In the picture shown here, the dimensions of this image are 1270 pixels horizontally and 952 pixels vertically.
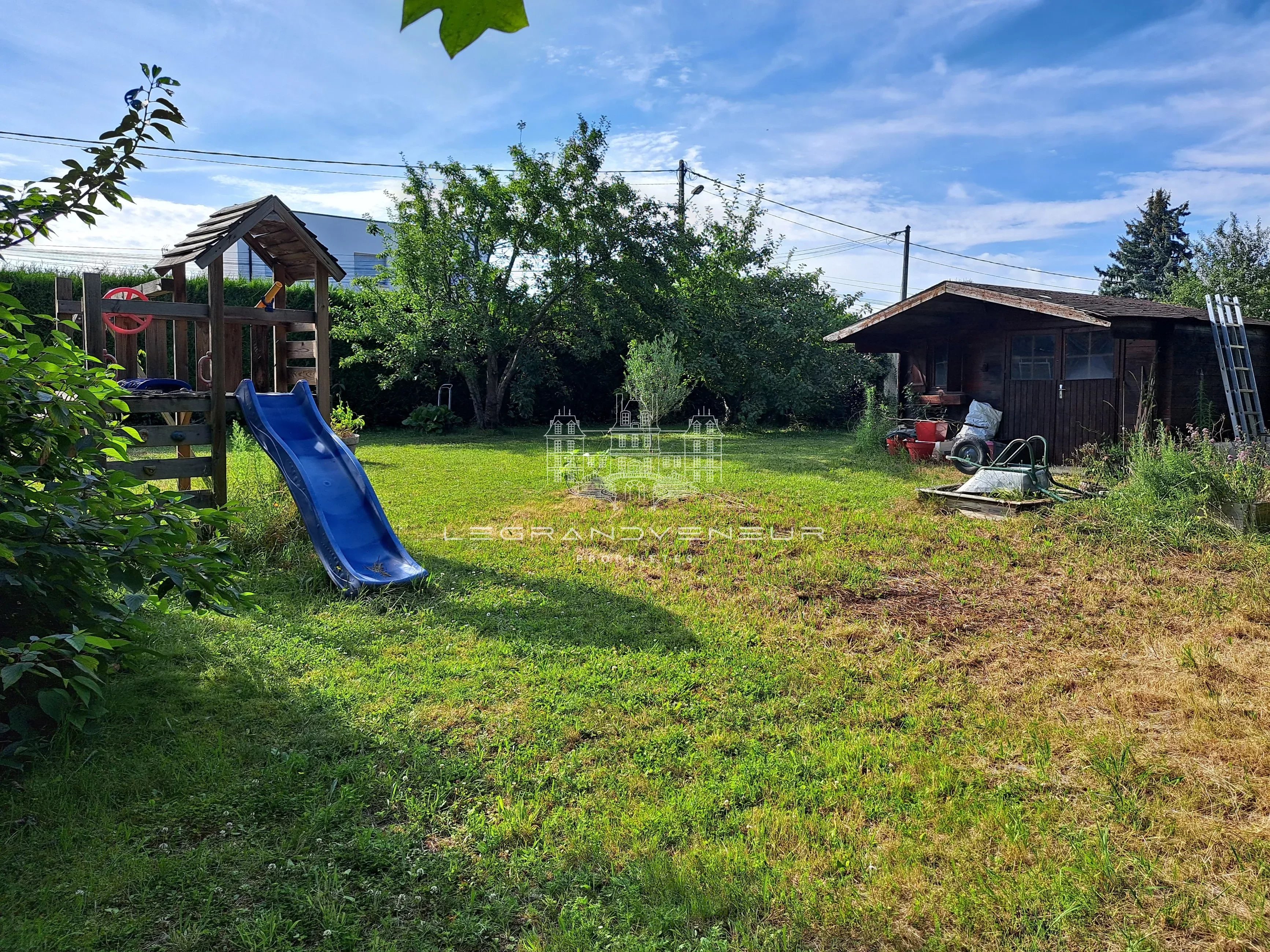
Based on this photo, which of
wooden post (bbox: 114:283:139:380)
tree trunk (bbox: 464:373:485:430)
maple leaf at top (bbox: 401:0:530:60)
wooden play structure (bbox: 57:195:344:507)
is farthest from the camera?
tree trunk (bbox: 464:373:485:430)

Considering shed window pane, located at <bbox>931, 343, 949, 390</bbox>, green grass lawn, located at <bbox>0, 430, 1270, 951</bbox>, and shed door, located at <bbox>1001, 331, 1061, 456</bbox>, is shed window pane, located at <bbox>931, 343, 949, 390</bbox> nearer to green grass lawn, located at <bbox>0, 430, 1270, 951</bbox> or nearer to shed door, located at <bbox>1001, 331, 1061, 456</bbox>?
shed door, located at <bbox>1001, 331, 1061, 456</bbox>

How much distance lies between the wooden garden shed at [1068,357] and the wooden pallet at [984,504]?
3673mm

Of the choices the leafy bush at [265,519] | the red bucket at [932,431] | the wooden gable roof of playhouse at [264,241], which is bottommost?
the leafy bush at [265,519]

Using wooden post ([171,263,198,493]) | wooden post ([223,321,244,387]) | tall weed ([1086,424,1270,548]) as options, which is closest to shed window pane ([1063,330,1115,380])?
tall weed ([1086,424,1270,548])

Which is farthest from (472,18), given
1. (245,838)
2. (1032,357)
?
(1032,357)

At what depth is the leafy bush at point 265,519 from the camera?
19.2 feet

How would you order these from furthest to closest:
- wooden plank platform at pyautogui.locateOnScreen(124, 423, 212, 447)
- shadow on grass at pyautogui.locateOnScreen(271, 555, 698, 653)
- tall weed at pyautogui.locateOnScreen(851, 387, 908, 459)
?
tall weed at pyautogui.locateOnScreen(851, 387, 908, 459), wooden plank platform at pyautogui.locateOnScreen(124, 423, 212, 447), shadow on grass at pyautogui.locateOnScreen(271, 555, 698, 653)

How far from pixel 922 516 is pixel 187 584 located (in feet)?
22.4

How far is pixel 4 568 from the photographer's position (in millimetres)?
2715

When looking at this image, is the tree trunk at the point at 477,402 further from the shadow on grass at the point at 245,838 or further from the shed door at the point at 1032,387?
the shadow on grass at the point at 245,838

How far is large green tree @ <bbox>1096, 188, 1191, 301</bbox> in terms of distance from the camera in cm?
3731

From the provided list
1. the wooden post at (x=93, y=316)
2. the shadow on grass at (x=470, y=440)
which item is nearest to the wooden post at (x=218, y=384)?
the wooden post at (x=93, y=316)

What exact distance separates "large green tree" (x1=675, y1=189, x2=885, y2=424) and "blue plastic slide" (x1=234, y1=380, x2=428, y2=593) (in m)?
12.8

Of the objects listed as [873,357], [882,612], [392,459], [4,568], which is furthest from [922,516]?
[873,357]
